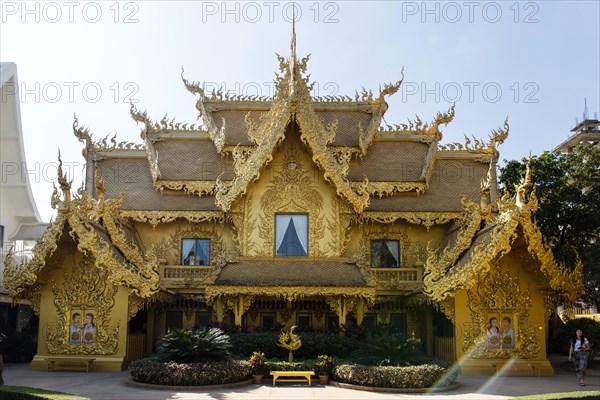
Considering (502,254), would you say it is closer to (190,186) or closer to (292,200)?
(292,200)

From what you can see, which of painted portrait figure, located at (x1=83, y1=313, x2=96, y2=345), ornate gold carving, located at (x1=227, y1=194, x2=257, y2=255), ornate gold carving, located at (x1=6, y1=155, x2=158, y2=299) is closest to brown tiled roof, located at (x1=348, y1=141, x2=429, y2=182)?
ornate gold carving, located at (x1=227, y1=194, x2=257, y2=255)

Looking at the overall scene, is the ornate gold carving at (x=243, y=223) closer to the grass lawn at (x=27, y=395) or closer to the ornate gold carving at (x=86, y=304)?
the ornate gold carving at (x=86, y=304)

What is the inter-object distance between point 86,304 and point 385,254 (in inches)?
354

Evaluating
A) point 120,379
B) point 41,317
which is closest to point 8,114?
point 41,317

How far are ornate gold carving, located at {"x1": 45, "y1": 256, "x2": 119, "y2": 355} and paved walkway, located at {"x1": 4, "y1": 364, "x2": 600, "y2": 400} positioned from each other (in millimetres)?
890

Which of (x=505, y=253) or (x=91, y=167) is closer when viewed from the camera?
(x=505, y=253)

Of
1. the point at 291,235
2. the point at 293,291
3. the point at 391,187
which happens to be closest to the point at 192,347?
the point at 293,291

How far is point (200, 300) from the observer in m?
19.3

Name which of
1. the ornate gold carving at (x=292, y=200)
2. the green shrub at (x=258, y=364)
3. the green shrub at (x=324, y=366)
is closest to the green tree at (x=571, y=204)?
the ornate gold carving at (x=292, y=200)

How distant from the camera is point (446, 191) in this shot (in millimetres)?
20938

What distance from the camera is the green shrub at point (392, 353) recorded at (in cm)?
1414

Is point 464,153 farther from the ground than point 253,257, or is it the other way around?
point 464,153

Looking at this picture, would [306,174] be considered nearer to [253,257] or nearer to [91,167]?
[253,257]

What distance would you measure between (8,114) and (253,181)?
30.5ft
